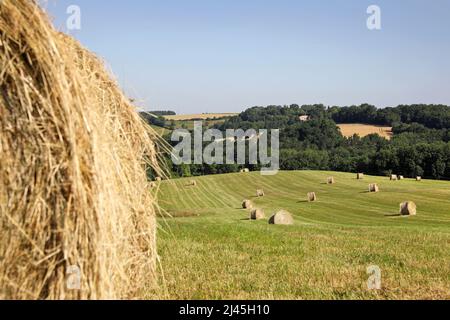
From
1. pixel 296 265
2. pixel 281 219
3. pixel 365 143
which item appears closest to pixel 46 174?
pixel 296 265

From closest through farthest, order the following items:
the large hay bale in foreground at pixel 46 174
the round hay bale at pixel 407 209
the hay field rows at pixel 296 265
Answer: the large hay bale in foreground at pixel 46 174 < the hay field rows at pixel 296 265 < the round hay bale at pixel 407 209

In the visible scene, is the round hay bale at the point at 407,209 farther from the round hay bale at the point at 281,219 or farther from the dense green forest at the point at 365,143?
the dense green forest at the point at 365,143

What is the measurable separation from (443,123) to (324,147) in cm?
3074

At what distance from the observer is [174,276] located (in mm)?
8438

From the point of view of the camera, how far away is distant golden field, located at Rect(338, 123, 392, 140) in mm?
116312

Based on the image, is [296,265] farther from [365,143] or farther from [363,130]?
[363,130]

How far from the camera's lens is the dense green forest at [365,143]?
85.2 metres

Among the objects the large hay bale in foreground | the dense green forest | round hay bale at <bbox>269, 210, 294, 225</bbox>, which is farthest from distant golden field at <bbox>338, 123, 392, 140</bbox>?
Result: the large hay bale in foreground

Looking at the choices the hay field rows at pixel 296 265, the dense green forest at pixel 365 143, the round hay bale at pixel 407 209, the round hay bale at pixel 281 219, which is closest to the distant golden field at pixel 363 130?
the dense green forest at pixel 365 143

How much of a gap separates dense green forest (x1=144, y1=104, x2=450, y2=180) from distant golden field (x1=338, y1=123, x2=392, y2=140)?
6.10ft

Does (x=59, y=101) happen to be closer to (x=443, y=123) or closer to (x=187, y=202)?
(x=187, y=202)

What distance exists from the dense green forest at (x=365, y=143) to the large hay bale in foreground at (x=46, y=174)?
280 feet

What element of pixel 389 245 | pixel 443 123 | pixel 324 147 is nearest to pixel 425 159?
pixel 324 147

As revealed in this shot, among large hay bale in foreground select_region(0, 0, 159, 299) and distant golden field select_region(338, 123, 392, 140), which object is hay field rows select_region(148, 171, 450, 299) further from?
distant golden field select_region(338, 123, 392, 140)
